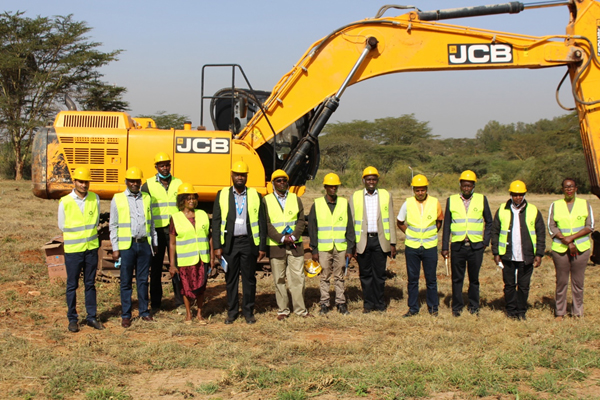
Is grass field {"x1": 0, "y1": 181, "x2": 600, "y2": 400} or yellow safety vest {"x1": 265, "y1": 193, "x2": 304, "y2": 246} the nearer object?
grass field {"x1": 0, "y1": 181, "x2": 600, "y2": 400}

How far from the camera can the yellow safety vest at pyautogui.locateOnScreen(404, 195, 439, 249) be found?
779 centimetres

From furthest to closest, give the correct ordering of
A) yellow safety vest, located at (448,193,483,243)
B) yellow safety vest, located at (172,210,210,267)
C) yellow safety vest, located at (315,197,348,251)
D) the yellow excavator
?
1. the yellow excavator
2. yellow safety vest, located at (315,197,348,251)
3. yellow safety vest, located at (448,193,483,243)
4. yellow safety vest, located at (172,210,210,267)

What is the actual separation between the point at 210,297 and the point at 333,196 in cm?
251

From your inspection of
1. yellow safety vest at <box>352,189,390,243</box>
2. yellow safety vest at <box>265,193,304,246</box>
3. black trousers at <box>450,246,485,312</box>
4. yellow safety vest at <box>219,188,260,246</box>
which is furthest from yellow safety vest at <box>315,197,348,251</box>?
black trousers at <box>450,246,485,312</box>

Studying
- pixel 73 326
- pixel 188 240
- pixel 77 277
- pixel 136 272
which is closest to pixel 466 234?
pixel 188 240

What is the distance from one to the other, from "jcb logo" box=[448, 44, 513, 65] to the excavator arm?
1cm

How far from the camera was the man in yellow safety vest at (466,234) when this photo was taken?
767cm

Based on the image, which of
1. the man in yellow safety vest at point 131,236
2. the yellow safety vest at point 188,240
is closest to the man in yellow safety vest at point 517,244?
the yellow safety vest at point 188,240

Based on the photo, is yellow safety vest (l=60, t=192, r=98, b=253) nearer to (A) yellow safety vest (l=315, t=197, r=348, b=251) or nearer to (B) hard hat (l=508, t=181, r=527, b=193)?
(A) yellow safety vest (l=315, t=197, r=348, b=251)

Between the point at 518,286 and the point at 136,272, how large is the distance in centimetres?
465

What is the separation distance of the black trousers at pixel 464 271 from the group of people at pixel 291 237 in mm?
13

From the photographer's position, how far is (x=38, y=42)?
31.5 m

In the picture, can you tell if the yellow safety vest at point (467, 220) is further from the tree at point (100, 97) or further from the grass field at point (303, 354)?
the tree at point (100, 97)

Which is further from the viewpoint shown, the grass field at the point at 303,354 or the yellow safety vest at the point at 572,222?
the yellow safety vest at the point at 572,222
